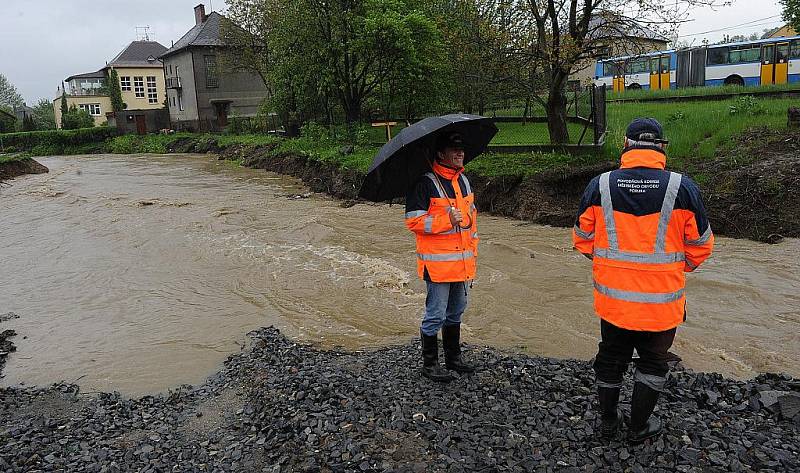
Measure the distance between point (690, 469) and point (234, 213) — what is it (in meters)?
16.1

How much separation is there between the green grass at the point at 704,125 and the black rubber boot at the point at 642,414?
447 inches

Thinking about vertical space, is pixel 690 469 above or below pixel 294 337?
above

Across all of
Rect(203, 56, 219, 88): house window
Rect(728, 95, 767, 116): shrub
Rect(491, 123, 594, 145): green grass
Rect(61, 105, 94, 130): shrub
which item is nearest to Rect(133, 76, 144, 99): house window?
Rect(61, 105, 94, 130): shrub

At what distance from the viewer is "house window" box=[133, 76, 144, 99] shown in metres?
70.4

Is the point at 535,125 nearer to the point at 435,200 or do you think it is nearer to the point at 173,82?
the point at 435,200

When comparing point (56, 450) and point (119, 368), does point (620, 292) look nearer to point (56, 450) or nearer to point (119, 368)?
point (56, 450)

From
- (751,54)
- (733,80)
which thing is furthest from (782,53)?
Result: (733,80)

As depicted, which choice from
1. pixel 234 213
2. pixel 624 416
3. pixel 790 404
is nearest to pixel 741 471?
pixel 624 416

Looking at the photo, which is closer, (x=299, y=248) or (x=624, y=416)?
(x=624, y=416)

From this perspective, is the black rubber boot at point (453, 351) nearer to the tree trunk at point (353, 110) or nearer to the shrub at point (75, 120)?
the tree trunk at point (353, 110)

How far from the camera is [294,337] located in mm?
8211

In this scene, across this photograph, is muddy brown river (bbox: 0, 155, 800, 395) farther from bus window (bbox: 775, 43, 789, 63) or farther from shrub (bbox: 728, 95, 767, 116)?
bus window (bbox: 775, 43, 789, 63)

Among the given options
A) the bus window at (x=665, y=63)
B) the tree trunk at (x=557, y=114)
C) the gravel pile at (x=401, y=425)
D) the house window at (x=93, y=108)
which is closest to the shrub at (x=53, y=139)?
the house window at (x=93, y=108)

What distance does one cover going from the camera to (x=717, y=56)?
32031 mm
